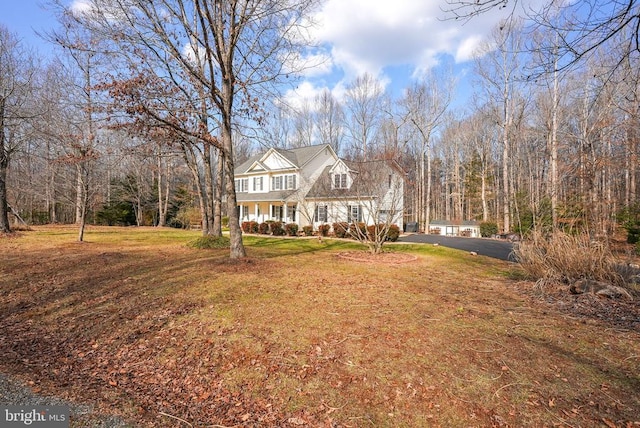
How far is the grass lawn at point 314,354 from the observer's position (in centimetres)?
272

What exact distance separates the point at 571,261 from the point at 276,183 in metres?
23.1

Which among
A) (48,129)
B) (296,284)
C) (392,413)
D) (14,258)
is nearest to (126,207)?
(48,129)

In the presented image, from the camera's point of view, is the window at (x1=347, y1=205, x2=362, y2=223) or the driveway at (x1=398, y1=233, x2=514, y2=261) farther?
the driveway at (x1=398, y1=233, x2=514, y2=261)

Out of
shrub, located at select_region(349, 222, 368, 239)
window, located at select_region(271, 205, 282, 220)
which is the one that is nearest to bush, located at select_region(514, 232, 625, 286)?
shrub, located at select_region(349, 222, 368, 239)

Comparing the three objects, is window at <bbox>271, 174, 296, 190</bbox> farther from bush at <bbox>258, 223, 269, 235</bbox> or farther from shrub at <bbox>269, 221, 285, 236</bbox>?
shrub at <bbox>269, 221, 285, 236</bbox>

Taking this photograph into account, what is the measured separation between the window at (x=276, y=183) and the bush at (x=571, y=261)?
21.7 metres

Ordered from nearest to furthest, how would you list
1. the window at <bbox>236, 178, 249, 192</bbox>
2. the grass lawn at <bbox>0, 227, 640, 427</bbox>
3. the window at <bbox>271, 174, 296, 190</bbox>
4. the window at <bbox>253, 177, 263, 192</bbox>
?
1. the grass lawn at <bbox>0, 227, 640, 427</bbox>
2. the window at <bbox>271, 174, 296, 190</bbox>
3. the window at <bbox>253, 177, 263, 192</bbox>
4. the window at <bbox>236, 178, 249, 192</bbox>

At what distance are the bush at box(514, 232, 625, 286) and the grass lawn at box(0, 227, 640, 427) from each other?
1.03 meters

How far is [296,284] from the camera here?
21.7 feet

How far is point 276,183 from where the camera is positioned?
2708 cm

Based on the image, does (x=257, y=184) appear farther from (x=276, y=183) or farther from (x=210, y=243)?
(x=210, y=243)

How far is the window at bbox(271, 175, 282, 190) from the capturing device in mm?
26719

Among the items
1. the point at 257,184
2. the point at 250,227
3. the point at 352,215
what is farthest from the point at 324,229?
the point at 257,184

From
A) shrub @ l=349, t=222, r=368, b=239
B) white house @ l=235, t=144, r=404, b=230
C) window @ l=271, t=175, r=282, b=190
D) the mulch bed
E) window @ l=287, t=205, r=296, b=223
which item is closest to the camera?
the mulch bed
